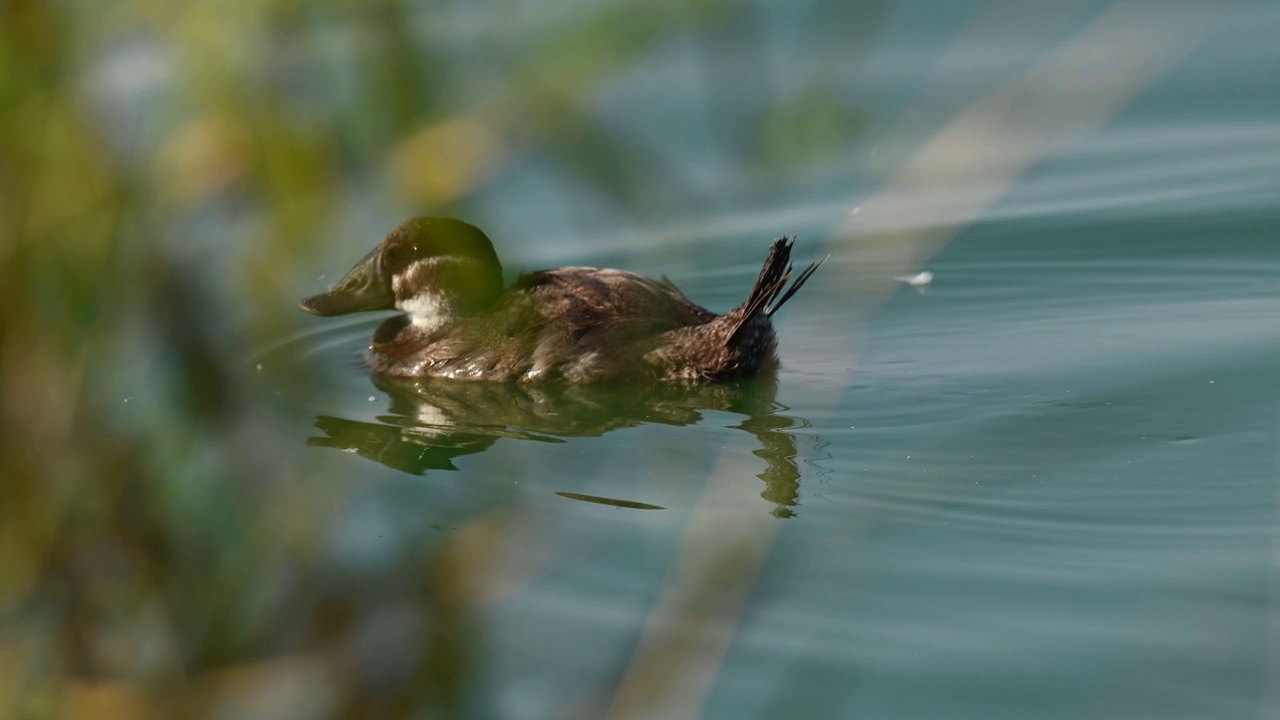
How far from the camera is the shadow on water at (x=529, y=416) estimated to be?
5551 mm

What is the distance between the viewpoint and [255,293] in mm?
1894

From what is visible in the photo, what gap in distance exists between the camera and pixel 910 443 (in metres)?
5.35

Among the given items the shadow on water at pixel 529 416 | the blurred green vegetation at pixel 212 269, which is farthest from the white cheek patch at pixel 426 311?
the blurred green vegetation at pixel 212 269

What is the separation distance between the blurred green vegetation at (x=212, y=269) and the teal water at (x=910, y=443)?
0.09 meters

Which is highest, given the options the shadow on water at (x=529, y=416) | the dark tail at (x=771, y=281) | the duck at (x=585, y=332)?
the dark tail at (x=771, y=281)

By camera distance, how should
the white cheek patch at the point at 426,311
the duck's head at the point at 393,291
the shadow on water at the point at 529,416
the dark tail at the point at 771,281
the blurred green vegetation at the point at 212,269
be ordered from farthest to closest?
the white cheek patch at the point at 426,311
the duck's head at the point at 393,291
the dark tail at the point at 771,281
the shadow on water at the point at 529,416
the blurred green vegetation at the point at 212,269

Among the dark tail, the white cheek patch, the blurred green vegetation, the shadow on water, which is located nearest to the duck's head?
the white cheek patch

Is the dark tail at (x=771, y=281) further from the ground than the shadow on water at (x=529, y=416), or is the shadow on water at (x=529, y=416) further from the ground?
the dark tail at (x=771, y=281)

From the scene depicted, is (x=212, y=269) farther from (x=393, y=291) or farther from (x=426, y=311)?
(x=393, y=291)

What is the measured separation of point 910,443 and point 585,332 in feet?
5.27

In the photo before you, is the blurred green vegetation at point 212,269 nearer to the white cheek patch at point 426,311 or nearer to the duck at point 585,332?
the duck at point 585,332

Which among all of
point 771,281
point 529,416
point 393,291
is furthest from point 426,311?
point 771,281

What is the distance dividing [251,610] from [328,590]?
9 centimetres

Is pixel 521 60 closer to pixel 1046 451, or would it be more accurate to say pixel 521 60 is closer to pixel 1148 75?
pixel 1148 75
